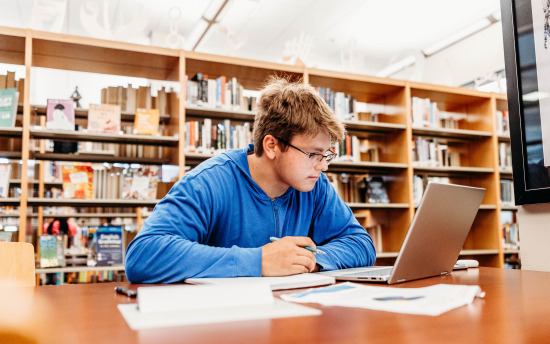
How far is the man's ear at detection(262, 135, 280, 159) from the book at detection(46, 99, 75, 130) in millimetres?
2003

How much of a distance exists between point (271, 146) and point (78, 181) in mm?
1987

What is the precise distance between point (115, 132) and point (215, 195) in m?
2.01

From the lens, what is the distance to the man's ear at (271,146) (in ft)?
5.11

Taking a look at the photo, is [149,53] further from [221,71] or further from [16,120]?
[16,120]

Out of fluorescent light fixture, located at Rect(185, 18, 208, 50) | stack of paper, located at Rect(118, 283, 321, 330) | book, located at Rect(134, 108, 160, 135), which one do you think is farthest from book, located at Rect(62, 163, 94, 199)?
fluorescent light fixture, located at Rect(185, 18, 208, 50)

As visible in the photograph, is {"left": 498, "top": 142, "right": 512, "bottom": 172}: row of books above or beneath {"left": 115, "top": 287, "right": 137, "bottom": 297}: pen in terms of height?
above

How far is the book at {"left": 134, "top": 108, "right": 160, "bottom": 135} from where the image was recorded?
127 inches

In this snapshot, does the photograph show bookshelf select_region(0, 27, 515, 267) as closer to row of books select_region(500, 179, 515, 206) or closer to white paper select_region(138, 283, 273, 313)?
row of books select_region(500, 179, 515, 206)

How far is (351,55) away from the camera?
4375 millimetres

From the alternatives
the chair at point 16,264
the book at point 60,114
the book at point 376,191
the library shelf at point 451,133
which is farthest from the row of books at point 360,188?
the chair at point 16,264

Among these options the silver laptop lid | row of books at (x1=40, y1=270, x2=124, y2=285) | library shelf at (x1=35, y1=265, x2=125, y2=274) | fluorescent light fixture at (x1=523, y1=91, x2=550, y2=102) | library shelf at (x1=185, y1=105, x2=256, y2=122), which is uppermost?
library shelf at (x1=185, y1=105, x2=256, y2=122)

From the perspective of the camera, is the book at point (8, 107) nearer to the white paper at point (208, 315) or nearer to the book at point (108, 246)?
the book at point (108, 246)

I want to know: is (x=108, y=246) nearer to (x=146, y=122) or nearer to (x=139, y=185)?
(x=139, y=185)

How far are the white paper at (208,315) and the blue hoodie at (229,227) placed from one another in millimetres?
376
